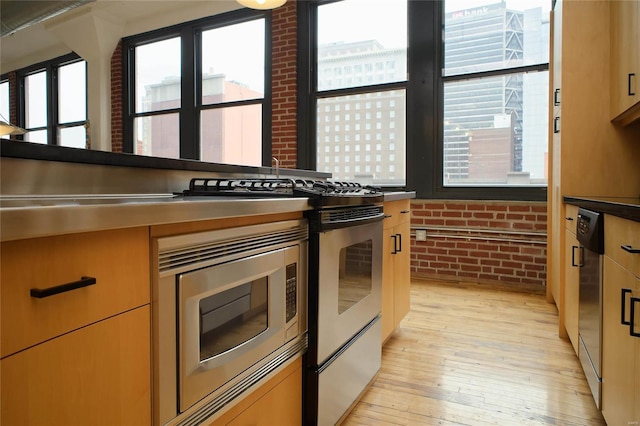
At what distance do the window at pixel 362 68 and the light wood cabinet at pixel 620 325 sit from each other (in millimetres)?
2898

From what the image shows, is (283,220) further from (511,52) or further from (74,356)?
(511,52)

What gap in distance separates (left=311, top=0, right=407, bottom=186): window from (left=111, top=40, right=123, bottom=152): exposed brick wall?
3.22 meters

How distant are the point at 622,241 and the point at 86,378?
1.53 meters

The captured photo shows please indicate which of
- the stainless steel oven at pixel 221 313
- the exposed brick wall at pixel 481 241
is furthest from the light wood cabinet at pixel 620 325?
the exposed brick wall at pixel 481 241

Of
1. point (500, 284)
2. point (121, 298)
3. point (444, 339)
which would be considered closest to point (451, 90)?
point (500, 284)

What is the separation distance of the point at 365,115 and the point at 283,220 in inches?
135

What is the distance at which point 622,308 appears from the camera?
3.99 feet

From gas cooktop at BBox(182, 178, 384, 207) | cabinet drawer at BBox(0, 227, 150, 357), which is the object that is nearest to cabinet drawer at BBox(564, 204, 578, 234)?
gas cooktop at BBox(182, 178, 384, 207)

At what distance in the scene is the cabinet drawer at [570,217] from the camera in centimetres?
212

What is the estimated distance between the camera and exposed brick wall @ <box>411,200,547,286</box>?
360cm

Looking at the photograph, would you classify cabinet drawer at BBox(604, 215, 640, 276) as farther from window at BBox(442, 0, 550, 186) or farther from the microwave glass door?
window at BBox(442, 0, 550, 186)

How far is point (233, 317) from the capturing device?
3.39 feet

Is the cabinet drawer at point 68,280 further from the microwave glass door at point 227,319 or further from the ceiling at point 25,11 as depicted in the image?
the ceiling at point 25,11

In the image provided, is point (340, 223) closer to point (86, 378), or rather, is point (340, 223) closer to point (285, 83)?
point (86, 378)
